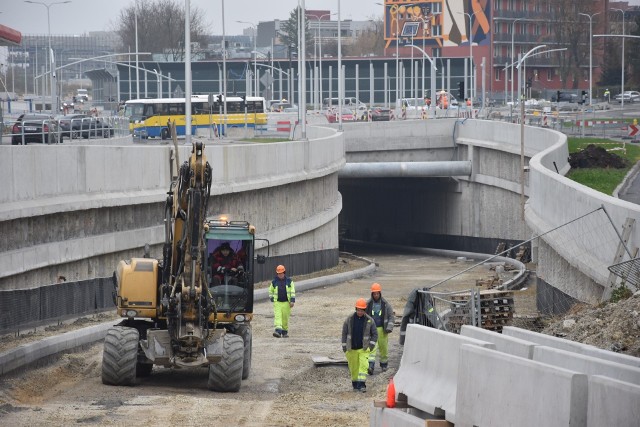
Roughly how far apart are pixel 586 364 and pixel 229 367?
8.64 m

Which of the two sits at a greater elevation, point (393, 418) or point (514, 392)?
point (514, 392)

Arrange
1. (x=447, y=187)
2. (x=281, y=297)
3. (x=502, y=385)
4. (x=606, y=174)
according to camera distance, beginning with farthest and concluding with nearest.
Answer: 1. (x=447, y=187)
2. (x=606, y=174)
3. (x=281, y=297)
4. (x=502, y=385)

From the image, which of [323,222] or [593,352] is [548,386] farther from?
[323,222]

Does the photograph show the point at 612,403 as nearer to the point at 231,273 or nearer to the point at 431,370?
the point at 431,370

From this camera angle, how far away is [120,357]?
17891 millimetres

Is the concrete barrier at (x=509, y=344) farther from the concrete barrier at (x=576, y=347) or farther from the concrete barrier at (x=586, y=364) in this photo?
the concrete barrier at (x=576, y=347)

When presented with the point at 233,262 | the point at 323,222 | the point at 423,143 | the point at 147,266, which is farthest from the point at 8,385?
the point at 423,143

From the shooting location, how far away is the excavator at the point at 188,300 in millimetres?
17562

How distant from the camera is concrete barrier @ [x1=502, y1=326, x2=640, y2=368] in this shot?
10414 mm

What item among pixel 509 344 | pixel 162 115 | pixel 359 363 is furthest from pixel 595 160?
pixel 509 344

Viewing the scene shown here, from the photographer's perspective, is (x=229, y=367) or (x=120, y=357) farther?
(x=229, y=367)

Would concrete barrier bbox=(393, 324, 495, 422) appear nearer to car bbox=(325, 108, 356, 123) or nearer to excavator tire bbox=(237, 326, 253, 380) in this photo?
excavator tire bbox=(237, 326, 253, 380)

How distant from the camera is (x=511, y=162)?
2119 inches

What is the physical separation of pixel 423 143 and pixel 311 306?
99.5ft
